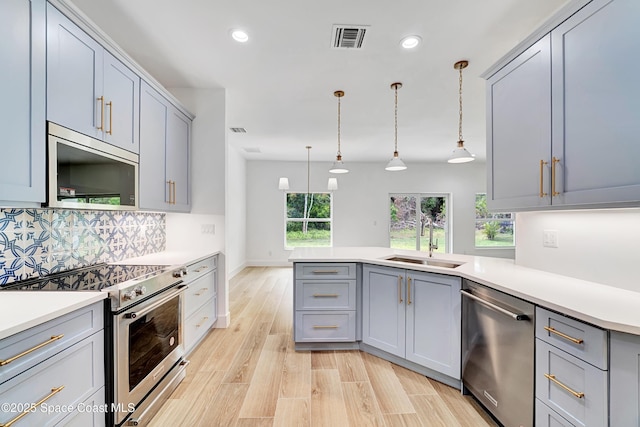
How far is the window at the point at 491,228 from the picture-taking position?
725cm

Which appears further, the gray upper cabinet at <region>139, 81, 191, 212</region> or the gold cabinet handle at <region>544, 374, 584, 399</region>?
the gray upper cabinet at <region>139, 81, 191, 212</region>

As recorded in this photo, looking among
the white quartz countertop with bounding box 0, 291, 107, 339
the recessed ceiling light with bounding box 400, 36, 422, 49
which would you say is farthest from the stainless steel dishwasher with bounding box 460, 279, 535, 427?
the white quartz countertop with bounding box 0, 291, 107, 339

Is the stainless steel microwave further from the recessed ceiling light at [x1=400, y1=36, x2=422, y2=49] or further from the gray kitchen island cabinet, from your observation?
the recessed ceiling light at [x1=400, y1=36, x2=422, y2=49]

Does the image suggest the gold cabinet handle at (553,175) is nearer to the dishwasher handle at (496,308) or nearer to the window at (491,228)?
the dishwasher handle at (496,308)

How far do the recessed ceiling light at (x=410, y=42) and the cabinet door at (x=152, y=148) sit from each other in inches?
86.6

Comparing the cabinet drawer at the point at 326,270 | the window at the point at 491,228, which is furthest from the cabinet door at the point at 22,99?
the window at the point at 491,228

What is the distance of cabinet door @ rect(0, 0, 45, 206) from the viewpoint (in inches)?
46.9

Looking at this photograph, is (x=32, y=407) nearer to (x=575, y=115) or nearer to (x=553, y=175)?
(x=553, y=175)

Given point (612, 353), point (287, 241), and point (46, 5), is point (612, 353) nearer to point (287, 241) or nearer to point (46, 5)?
point (46, 5)

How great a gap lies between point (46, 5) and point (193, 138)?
175 cm

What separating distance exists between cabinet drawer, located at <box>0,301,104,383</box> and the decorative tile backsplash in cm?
65

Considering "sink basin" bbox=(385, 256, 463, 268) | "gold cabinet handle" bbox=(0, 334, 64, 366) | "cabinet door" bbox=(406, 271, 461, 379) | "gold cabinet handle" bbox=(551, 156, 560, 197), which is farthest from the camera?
"sink basin" bbox=(385, 256, 463, 268)

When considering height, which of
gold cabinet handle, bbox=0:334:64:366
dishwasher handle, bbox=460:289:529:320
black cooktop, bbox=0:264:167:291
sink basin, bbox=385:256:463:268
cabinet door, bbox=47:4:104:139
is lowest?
dishwasher handle, bbox=460:289:529:320

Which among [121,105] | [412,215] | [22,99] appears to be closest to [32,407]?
[22,99]
